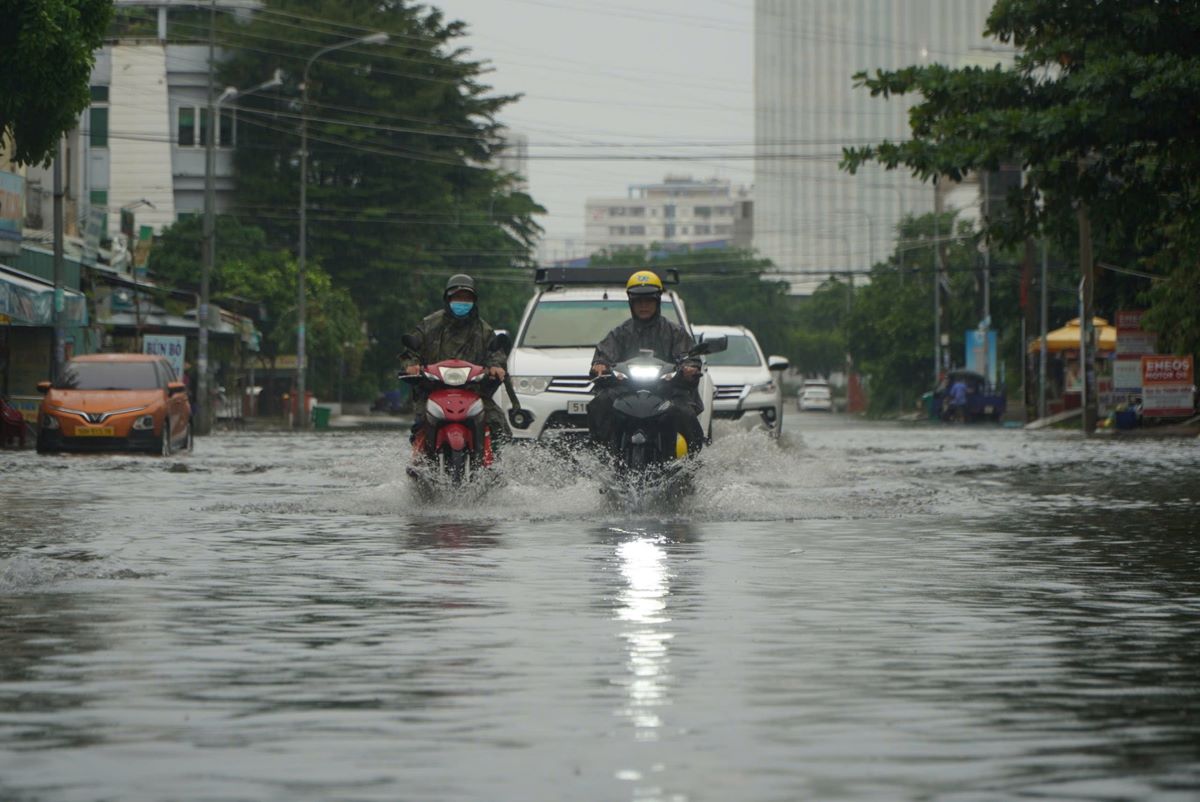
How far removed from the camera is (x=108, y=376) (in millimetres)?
32656

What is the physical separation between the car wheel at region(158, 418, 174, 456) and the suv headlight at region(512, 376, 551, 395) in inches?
446

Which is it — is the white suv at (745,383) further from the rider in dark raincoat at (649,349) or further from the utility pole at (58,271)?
the utility pole at (58,271)

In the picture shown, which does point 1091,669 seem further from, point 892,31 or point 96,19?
point 892,31

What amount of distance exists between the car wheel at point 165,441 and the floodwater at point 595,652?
14000mm

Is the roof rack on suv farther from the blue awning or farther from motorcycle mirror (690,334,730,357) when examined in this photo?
the blue awning

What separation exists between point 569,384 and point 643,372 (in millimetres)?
4460

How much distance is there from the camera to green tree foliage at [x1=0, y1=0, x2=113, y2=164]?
2739 centimetres

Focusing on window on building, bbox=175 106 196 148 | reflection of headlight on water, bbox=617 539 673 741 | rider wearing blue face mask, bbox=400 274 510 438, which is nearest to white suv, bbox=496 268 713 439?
rider wearing blue face mask, bbox=400 274 510 438

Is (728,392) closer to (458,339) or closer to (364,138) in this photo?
(458,339)

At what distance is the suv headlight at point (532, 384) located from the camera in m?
21.5

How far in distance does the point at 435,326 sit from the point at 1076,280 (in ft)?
201

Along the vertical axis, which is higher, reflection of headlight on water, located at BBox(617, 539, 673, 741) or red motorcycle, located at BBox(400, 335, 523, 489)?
red motorcycle, located at BBox(400, 335, 523, 489)

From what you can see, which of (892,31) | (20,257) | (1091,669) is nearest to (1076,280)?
(20,257)

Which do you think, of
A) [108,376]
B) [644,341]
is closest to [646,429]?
[644,341]
